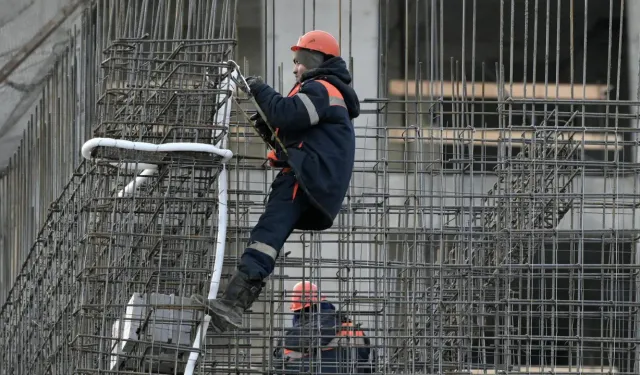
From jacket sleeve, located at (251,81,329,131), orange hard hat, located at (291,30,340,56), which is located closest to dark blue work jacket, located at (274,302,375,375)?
jacket sleeve, located at (251,81,329,131)

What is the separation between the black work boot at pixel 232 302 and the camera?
11797 mm

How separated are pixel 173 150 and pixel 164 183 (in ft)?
2.93

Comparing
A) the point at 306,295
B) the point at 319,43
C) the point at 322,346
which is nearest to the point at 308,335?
the point at 322,346

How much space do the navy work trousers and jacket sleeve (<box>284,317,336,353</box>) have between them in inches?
56.7

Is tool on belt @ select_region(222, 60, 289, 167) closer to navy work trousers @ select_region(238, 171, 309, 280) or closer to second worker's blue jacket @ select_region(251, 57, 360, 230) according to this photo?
second worker's blue jacket @ select_region(251, 57, 360, 230)

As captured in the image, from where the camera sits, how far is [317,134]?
12344 mm

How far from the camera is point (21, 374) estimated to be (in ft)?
54.0

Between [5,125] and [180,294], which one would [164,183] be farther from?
[5,125]

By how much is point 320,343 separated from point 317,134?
7.68 ft

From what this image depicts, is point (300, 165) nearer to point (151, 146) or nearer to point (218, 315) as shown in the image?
point (151, 146)

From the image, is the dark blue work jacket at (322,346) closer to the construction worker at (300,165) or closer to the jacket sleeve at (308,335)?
the jacket sleeve at (308,335)

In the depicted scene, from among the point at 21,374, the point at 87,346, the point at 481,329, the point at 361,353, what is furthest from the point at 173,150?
the point at 21,374

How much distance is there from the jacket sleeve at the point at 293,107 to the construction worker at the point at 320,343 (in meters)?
1.86

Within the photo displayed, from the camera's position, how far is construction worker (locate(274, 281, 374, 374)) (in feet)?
44.7
